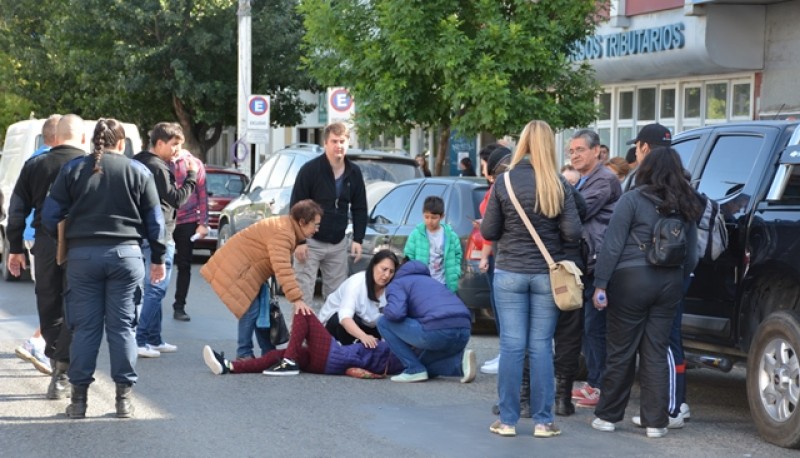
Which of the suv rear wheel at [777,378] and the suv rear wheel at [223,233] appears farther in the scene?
the suv rear wheel at [223,233]

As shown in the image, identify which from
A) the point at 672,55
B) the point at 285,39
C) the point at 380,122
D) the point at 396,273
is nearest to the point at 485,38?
the point at 380,122

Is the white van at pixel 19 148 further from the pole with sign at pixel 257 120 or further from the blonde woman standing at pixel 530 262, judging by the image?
the blonde woman standing at pixel 530 262

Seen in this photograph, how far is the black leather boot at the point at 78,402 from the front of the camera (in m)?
8.76

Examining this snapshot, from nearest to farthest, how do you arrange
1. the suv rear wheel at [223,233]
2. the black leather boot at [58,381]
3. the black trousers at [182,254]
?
1. the black leather boot at [58,381]
2. the black trousers at [182,254]
3. the suv rear wheel at [223,233]

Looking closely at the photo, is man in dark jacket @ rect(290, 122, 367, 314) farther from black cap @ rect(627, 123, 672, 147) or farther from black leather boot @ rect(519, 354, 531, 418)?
black cap @ rect(627, 123, 672, 147)

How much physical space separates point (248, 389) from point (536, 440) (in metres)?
2.50

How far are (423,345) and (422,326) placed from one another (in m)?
0.15

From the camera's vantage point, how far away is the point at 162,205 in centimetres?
1210

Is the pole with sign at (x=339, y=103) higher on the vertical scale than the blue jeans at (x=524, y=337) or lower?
higher

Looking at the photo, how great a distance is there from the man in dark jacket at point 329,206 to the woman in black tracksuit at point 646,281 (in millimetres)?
3561

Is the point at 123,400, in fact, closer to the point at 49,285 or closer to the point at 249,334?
the point at 49,285

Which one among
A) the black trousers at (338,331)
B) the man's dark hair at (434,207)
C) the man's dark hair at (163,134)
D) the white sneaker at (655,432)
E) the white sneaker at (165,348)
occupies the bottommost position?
the white sneaker at (165,348)

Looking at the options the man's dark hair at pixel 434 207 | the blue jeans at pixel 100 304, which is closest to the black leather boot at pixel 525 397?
the blue jeans at pixel 100 304

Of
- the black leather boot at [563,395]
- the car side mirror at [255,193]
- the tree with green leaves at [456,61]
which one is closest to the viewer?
the black leather boot at [563,395]
